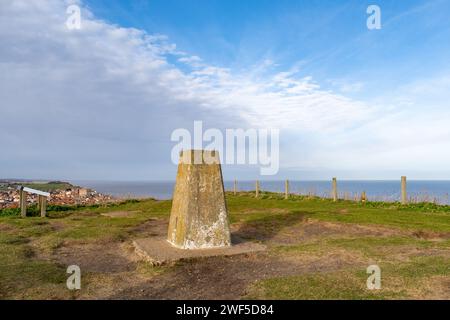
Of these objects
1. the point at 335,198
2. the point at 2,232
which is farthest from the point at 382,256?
the point at 335,198

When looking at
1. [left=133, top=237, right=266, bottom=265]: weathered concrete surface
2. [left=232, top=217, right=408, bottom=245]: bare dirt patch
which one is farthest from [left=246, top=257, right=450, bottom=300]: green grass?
[left=232, top=217, right=408, bottom=245]: bare dirt patch

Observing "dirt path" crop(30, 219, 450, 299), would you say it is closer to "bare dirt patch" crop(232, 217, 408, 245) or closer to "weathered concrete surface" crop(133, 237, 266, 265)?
"bare dirt patch" crop(232, 217, 408, 245)

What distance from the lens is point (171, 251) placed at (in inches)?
334

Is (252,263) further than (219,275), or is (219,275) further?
(252,263)

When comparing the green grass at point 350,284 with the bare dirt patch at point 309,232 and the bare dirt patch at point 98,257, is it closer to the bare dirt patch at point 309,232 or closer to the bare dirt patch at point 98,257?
the bare dirt patch at point 98,257

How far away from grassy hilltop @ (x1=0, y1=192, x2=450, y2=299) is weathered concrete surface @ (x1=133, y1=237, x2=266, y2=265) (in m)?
0.18

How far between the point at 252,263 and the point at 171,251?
1.90m

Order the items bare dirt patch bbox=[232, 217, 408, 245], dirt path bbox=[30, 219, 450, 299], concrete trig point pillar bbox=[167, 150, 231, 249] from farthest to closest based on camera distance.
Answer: bare dirt patch bbox=[232, 217, 408, 245], concrete trig point pillar bbox=[167, 150, 231, 249], dirt path bbox=[30, 219, 450, 299]

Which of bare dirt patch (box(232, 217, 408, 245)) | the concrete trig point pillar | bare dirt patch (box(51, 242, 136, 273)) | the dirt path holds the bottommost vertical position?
bare dirt patch (box(51, 242, 136, 273))

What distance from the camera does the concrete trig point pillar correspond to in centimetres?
886

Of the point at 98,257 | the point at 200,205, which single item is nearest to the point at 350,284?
the point at 200,205

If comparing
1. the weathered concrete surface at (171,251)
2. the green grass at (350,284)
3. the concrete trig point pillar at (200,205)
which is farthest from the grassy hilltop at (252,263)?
the concrete trig point pillar at (200,205)

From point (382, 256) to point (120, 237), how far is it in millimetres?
7066

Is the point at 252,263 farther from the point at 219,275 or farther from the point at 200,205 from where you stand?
the point at 200,205
